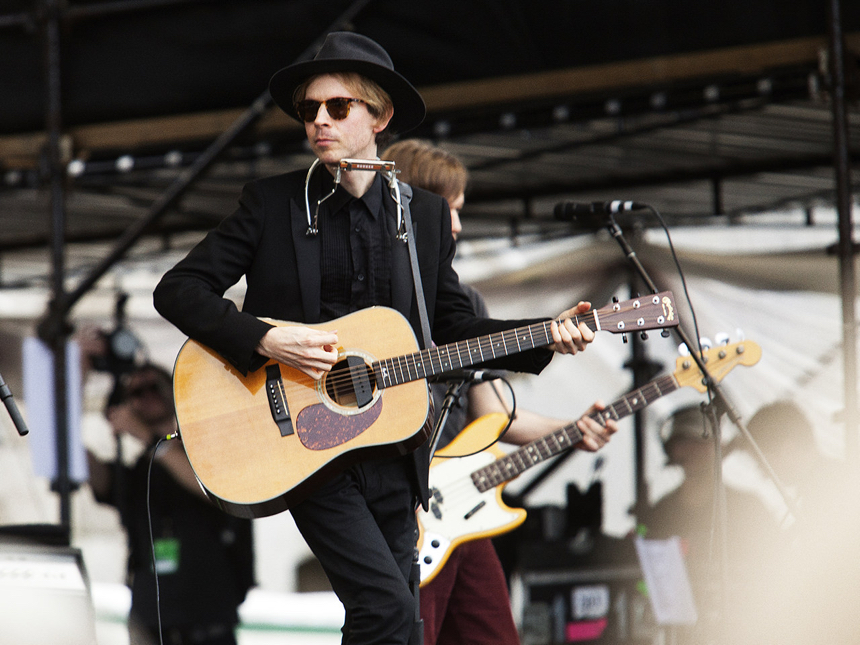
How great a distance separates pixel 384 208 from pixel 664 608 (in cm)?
301

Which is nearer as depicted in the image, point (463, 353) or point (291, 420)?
point (291, 420)

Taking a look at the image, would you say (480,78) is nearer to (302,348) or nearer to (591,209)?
(591,209)

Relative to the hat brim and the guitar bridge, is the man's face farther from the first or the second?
the guitar bridge

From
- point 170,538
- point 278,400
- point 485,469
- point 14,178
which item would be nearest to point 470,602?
point 485,469

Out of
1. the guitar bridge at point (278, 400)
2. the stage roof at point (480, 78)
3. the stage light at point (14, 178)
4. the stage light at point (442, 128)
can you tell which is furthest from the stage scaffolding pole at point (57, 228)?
the guitar bridge at point (278, 400)

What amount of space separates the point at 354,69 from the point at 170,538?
385cm

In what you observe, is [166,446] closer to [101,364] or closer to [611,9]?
[101,364]

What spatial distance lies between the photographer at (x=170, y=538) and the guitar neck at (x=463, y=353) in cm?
305

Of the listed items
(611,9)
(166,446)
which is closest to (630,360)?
(611,9)

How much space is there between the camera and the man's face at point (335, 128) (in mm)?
2416

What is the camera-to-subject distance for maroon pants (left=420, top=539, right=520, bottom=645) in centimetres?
329

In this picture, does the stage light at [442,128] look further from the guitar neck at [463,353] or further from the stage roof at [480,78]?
the guitar neck at [463,353]

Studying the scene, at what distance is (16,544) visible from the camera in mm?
3035

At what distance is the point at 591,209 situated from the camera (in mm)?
3006
